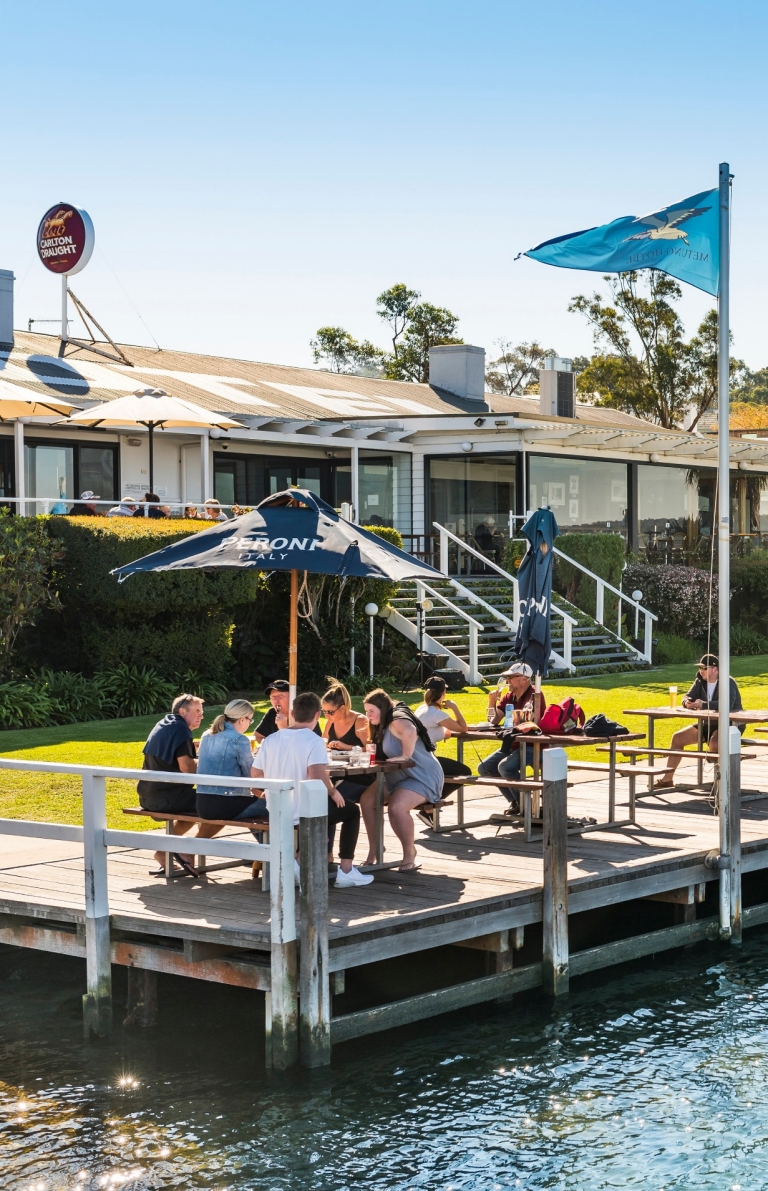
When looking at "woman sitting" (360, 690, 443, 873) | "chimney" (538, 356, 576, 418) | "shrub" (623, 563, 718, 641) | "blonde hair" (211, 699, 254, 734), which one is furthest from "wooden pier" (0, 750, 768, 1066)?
"chimney" (538, 356, 576, 418)

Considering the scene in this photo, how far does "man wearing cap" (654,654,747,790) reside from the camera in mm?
12500

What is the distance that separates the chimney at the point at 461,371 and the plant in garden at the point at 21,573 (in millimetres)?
19880

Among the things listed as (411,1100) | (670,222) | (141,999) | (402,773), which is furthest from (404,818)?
(670,222)

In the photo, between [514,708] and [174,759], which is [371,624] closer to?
[514,708]

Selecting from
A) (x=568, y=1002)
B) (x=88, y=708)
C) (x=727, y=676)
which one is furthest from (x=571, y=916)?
(x=88, y=708)

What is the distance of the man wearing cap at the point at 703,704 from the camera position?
41.0ft

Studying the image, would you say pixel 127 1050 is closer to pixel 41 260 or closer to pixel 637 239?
pixel 637 239

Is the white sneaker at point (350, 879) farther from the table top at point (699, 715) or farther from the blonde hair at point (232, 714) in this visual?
the table top at point (699, 715)

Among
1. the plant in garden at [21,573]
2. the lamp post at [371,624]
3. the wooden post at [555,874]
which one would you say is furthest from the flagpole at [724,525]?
the lamp post at [371,624]

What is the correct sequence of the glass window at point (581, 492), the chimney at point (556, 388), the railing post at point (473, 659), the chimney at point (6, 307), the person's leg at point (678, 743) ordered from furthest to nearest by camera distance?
the chimney at point (556, 388)
the glass window at point (581, 492)
the chimney at point (6, 307)
the railing post at point (473, 659)
the person's leg at point (678, 743)

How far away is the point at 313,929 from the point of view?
7.51 m

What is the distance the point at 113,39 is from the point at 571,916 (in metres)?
11.8

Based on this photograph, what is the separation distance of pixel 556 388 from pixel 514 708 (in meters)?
21.4

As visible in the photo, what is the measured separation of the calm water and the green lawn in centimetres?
378
